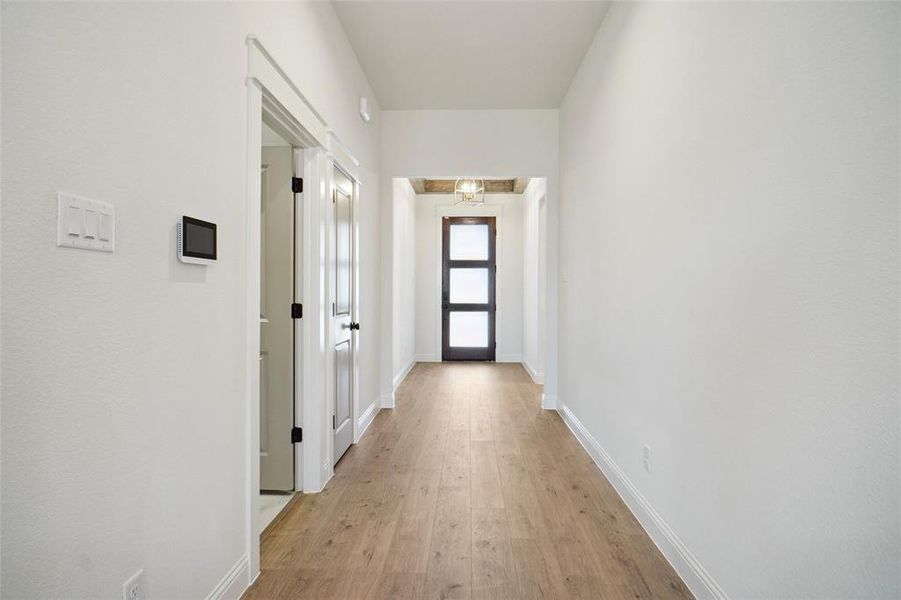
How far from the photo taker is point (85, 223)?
105 centimetres

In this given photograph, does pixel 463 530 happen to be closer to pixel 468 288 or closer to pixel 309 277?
pixel 309 277

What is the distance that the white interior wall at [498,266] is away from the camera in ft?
26.3

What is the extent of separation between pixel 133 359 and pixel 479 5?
9.48 feet

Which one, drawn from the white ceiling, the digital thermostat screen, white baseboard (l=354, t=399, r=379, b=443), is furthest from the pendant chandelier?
the digital thermostat screen

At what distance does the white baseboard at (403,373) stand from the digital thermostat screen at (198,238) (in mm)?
4383

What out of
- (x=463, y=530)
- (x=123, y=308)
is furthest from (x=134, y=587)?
(x=463, y=530)

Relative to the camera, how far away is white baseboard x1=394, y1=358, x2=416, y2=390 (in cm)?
592

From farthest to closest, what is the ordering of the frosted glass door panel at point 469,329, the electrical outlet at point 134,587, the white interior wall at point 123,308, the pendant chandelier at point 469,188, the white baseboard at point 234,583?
the frosted glass door panel at point 469,329
the pendant chandelier at point 469,188
the white baseboard at point 234,583
the electrical outlet at point 134,587
the white interior wall at point 123,308

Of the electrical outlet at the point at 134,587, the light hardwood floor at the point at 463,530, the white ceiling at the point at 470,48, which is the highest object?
the white ceiling at the point at 470,48


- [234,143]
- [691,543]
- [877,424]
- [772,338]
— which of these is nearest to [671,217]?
[772,338]

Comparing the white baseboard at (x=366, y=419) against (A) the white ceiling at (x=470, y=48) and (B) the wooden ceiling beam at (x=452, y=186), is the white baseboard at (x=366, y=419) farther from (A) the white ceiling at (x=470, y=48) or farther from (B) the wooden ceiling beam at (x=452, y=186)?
(B) the wooden ceiling beam at (x=452, y=186)

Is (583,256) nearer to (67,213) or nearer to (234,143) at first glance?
(234,143)

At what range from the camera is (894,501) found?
39.4 inches

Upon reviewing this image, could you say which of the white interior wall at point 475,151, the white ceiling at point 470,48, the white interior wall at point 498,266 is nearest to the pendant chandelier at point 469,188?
the white interior wall at point 498,266
